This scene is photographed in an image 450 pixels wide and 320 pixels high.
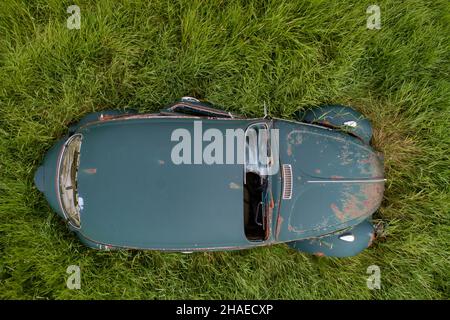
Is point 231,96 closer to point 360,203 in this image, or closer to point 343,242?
point 360,203

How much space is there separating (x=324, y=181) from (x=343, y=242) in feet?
2.16

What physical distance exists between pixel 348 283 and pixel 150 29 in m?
3.10

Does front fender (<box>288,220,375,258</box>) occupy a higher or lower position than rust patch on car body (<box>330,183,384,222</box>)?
lower

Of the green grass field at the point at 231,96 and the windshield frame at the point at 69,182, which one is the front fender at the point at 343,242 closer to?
the green grass field at the point at 231,96

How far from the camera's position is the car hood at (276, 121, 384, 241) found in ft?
10.4

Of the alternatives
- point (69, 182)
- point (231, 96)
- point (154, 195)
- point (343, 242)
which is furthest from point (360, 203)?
point (69, 182)

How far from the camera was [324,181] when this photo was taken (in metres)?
3.20

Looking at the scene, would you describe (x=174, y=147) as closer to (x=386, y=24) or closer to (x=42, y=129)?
(x=42, y=129)

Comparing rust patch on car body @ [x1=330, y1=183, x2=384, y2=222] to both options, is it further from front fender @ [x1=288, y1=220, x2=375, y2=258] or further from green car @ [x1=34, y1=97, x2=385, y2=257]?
front fender @ [x1=288, y1=220, x2=375, y2=258]

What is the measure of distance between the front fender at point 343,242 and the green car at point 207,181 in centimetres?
1

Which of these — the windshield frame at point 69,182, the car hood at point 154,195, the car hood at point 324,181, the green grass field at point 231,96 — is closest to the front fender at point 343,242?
the car hood at point 324,181

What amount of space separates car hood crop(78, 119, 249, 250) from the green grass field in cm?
81

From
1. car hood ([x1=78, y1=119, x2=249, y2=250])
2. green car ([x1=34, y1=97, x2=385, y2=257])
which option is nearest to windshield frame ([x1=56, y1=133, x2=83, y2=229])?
green car ([x1=34, y1=97, x2=385, y2=257])

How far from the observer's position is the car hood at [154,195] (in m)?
2.96
